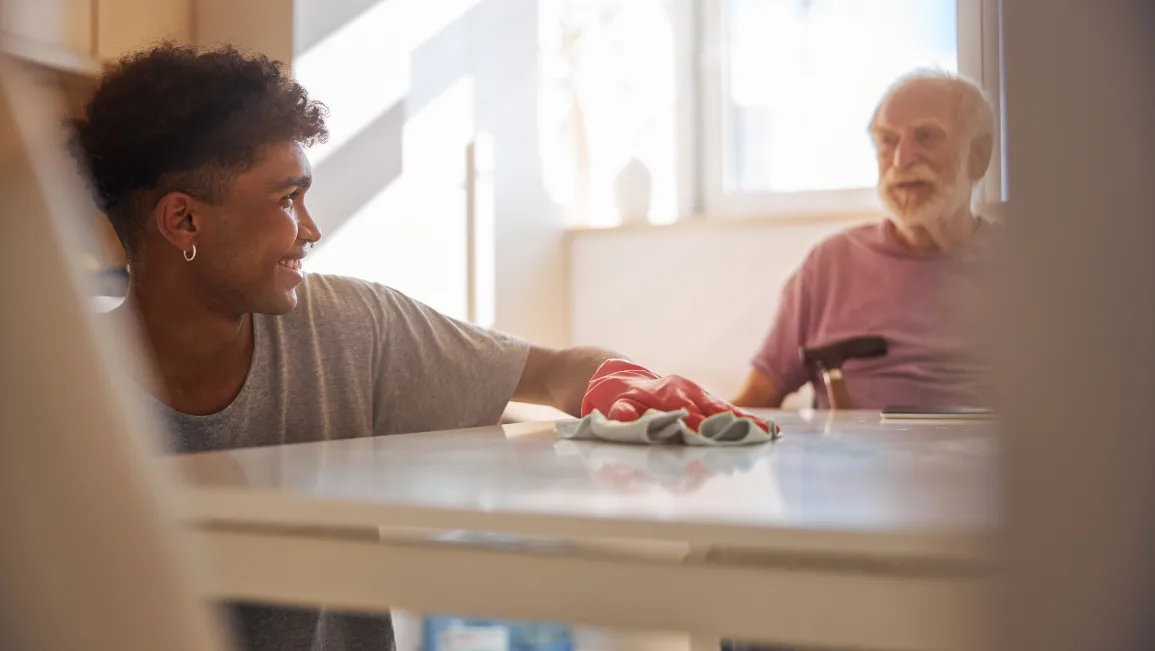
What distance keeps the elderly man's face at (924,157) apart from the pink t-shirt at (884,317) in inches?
3.2

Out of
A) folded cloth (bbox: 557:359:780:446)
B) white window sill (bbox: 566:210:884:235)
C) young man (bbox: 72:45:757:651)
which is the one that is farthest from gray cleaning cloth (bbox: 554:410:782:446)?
white window sill (bbox: 566:210:884:235)

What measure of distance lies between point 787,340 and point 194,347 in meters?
1.38

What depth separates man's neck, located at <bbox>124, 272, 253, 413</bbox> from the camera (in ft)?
3.63

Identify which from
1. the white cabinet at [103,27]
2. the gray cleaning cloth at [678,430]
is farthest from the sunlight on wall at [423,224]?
the gray cleaning cloth at [678,430]

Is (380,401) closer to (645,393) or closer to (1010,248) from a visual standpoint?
(645,393)

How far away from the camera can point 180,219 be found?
1.16 metres

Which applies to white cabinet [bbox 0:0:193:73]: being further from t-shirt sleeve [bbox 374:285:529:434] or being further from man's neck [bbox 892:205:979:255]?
man's neck [bbox 892:205:979:255]

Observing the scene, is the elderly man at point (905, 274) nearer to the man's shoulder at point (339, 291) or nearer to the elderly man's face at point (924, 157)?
the elderly man's face at point (924, 157)

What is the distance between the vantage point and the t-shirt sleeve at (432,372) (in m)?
1.28

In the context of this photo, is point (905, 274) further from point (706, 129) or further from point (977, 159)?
point (706, 129)

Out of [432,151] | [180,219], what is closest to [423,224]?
[432,151]

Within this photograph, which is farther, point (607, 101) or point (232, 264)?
point (607, 101)

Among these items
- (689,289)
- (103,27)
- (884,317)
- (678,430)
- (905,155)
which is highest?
(103,27)

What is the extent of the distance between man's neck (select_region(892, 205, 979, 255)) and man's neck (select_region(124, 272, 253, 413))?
147 centimetres
